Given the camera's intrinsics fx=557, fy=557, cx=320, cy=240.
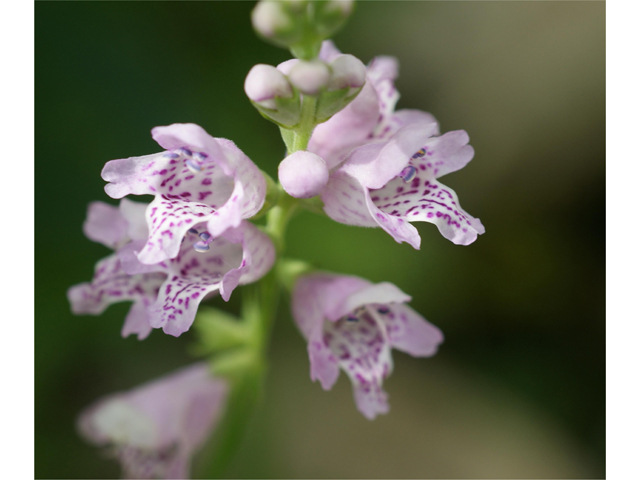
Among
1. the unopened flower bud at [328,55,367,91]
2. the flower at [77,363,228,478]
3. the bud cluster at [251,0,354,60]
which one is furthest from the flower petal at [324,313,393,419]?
the bud cluster at [251,0,354,60]

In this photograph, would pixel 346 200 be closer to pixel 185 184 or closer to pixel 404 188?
pixel 404 188

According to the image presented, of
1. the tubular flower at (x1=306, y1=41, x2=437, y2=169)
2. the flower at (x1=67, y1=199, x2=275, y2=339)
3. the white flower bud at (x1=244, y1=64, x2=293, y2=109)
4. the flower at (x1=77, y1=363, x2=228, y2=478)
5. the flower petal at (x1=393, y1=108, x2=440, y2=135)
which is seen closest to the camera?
the white flower bud at (x1=244, y1=64, x2=293, y2=109)

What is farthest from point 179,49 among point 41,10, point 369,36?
point 369,36

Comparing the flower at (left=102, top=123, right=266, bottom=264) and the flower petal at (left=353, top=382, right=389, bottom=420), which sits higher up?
the flower at (left=102, top=123, right=266, bottom=264)

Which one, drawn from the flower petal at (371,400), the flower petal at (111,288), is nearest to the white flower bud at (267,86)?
the flower petal at (111,288)

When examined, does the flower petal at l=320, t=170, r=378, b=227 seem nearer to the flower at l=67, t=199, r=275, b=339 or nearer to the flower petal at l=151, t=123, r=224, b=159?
the flower at l=67, t=199, r=275, b=339

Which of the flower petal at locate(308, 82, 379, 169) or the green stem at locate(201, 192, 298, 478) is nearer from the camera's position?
the flower petal at locate(308, 82, 379, 169)

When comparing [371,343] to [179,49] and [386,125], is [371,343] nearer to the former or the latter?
[386,125]

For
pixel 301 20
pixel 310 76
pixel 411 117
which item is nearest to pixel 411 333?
pixel 411 117
